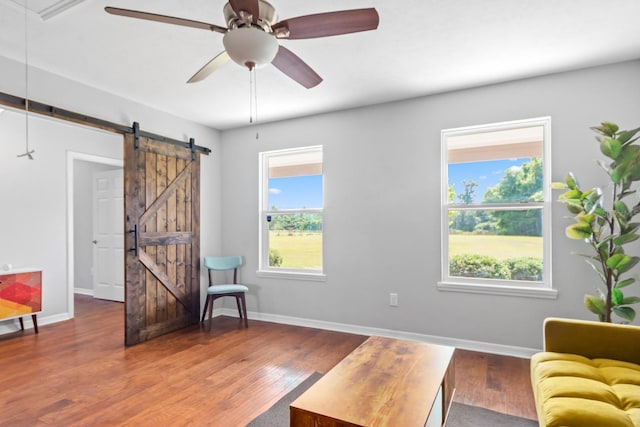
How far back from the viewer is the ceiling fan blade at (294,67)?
76.9 inches

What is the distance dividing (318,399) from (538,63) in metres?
3.00

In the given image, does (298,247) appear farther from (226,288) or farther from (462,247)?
(462,247)

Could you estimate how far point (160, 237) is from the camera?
390cm

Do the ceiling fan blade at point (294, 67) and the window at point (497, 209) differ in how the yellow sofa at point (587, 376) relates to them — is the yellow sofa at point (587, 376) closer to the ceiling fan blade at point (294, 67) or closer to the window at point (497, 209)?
the window at point (497, 209)

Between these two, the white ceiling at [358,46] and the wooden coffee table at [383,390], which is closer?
the wooden coffee table at [383,390]

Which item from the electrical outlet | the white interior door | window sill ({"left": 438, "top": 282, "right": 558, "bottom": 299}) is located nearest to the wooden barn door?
the white interior door

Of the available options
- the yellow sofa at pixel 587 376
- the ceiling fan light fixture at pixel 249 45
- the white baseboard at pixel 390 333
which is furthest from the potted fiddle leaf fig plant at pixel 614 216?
the ceiling fan light fixture at pixel 249 45

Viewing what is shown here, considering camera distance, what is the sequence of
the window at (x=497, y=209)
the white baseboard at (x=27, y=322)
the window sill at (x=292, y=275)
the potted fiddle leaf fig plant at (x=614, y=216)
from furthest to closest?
the window sill at (x=292, y=275), the white baseboard at (x=27, y=322), the window at (x=497, y=209), the potted fiddle leaf fig plant at (x=614, y=216)

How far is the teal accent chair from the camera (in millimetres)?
4061

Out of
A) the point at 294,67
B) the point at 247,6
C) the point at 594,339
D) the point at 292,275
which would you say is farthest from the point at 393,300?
the point at 247,6

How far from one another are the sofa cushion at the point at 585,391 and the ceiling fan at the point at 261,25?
1871 mm

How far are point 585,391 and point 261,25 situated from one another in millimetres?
2263

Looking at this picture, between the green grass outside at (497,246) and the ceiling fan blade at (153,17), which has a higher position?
the ceiling fan blade at (153,17)

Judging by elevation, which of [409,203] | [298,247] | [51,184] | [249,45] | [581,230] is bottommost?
[298,247]
